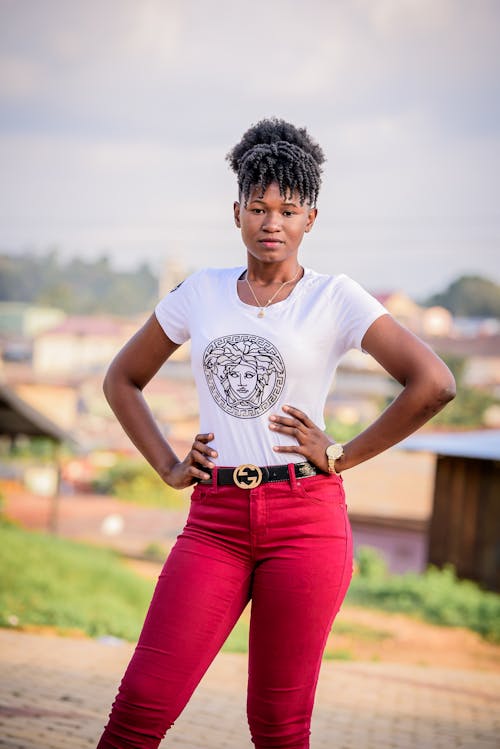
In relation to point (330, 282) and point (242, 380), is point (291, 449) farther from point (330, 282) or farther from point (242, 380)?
point (330, 282)

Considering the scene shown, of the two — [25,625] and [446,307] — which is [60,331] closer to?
[446,307]

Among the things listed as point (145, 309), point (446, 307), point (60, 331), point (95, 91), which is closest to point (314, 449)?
point (60, 331)

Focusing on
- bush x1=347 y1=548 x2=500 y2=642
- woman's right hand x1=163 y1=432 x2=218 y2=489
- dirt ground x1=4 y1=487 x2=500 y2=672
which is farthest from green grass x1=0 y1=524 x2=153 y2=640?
woman's right hand x1=163 y1=432 x2=218 y2=489

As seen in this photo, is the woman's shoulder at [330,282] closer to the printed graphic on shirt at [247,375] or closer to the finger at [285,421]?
the printed graphic on shirt at [247,375]

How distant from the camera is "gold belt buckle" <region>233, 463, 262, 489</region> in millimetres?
2262

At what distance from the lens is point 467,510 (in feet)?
45.7

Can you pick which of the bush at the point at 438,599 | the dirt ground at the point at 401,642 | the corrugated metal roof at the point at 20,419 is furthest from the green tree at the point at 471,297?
the bush at the point at 438,599

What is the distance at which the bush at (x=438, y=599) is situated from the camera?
1220cm

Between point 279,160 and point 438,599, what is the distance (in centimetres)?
1132

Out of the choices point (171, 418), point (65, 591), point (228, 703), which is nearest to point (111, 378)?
point (228, 703)

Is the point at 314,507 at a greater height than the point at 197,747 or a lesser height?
greater

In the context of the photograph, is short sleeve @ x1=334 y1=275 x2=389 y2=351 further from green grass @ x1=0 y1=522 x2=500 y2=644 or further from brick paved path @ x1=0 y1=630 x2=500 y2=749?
green grass @ x1=0 y1=522 x2=500 y2=644

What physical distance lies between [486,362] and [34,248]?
37609 millimetres

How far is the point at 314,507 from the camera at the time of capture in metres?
2.28
